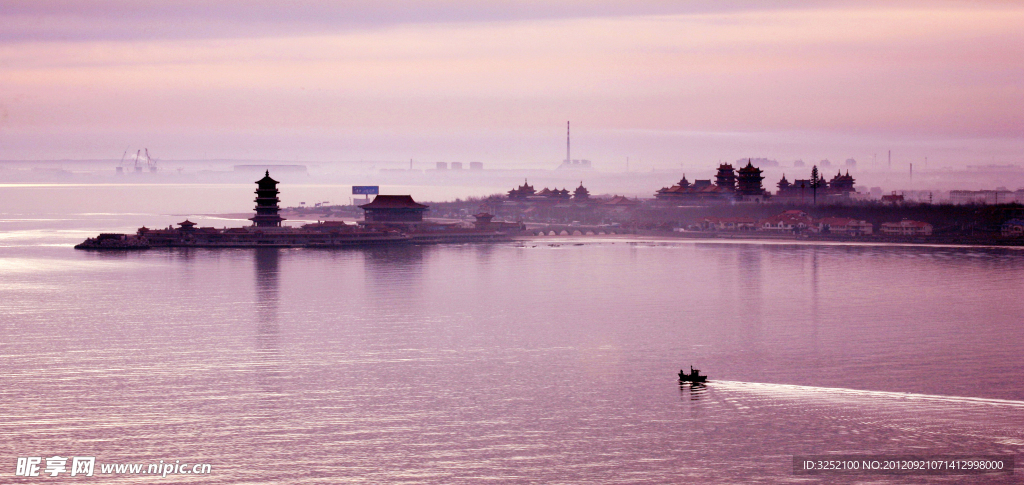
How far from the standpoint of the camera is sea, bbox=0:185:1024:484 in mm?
18562

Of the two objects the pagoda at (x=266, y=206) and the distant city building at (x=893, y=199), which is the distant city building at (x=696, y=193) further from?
the pagoda at (x=266, y=206)

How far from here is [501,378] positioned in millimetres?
25625

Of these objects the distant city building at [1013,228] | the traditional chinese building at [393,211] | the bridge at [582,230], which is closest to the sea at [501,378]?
the distant city building at [1013,228]

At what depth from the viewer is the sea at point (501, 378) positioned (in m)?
18.6

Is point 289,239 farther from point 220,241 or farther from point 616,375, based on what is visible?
point 616,375

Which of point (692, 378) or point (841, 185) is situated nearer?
point (692, 378)

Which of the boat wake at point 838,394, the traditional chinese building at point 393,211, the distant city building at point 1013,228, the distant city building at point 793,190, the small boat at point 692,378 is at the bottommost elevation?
the boat wake at point 838,394

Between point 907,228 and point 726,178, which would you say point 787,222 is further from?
point 726,178


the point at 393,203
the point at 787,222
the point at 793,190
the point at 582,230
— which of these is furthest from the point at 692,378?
the point at 793,190

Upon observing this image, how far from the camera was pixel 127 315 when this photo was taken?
1500 inches

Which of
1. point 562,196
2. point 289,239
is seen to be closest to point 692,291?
point 289,239

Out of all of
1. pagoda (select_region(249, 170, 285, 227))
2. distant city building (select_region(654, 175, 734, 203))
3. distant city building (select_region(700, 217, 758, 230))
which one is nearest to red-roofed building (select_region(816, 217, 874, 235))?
distant city building (select_region(700, 217, 758, 230))

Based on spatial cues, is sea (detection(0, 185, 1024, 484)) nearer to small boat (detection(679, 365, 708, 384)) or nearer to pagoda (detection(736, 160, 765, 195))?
small boat (detection(679, 365, 708, 384))

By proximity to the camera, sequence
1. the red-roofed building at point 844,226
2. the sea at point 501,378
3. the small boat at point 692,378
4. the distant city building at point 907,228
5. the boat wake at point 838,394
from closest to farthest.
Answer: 1. the sea at point 501,378
2. the boat wake at point 838,394
3. the small boat at point 692,378
4. the distant city building at point 907,228
5. the red-roofed building at point 844,226
